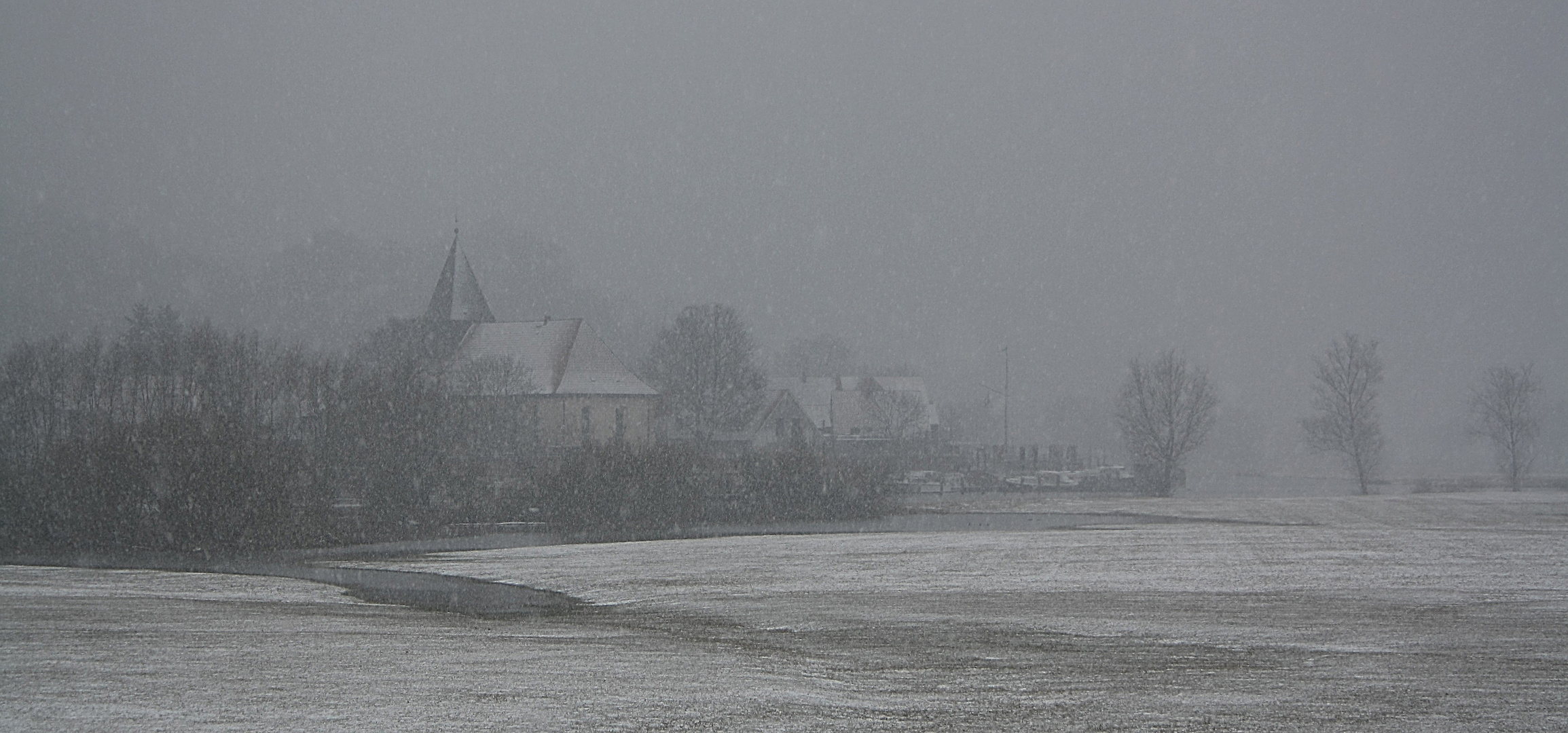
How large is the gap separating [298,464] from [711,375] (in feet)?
175

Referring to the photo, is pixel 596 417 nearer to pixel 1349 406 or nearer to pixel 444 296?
pixel 444 296

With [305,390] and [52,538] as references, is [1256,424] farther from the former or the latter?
[52,538]

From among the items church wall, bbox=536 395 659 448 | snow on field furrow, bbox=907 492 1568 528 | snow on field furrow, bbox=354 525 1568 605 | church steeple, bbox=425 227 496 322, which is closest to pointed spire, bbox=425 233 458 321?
church steeple, bbox=425 227 496 322

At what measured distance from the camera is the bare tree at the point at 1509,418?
84562mm

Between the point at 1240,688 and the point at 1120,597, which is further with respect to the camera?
the point at 1120,597

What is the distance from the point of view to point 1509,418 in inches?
3376

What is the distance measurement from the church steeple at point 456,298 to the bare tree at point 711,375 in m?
16.4

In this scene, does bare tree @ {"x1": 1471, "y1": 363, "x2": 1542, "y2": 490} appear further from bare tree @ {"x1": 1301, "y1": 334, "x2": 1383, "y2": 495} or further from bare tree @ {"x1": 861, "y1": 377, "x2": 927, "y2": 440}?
bare tree @ {"x1": 861, "y1": 377, "x2": 927, "y2": 440}

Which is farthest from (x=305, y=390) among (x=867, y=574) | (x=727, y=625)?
(x=727, y=625)

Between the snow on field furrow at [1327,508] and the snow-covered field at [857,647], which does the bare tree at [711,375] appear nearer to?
the snow on field furrow at [1327,508]

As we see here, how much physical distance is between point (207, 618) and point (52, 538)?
28.3 m

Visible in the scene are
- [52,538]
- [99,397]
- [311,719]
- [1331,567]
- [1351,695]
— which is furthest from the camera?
[99,397]

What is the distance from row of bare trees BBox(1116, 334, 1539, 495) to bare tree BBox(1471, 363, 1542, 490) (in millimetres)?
80

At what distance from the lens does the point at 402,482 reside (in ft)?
177
